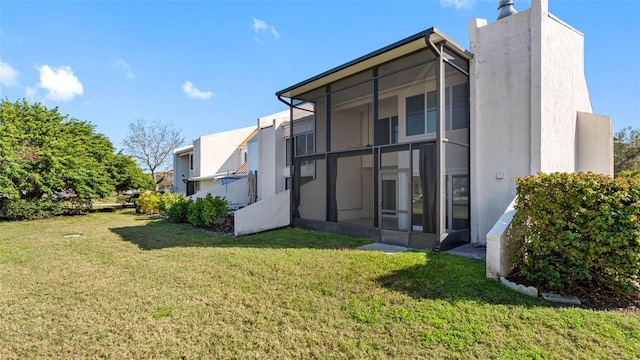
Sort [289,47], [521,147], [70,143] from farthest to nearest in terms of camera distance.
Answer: [70,143], [289,47], [521,147]

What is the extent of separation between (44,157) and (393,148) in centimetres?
2040

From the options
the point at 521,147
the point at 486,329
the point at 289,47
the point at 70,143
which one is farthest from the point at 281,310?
the point at 70,143

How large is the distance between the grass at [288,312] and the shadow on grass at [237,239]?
1.51m

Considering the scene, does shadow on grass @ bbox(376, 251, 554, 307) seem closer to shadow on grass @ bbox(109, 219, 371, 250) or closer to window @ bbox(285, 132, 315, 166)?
shadow on grass @ bbox(109, 219, 371, 250)

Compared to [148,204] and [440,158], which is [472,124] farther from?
[148,204]

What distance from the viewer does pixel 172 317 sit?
4.71m

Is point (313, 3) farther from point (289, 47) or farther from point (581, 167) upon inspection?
point (581, 167)

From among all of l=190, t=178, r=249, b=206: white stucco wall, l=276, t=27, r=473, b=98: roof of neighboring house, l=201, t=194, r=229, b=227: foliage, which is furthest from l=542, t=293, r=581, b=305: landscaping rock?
l=190, t=178, r=249, b=206: white stucco wall

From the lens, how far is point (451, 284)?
5812mm

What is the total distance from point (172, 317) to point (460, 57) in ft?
34.3

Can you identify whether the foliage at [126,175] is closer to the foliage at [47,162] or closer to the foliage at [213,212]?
the foliage at [47,162]

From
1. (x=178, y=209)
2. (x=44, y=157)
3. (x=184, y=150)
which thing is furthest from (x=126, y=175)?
(x=184, y=150)

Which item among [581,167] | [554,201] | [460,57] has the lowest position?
[554,201]

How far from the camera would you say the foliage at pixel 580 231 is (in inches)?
191
